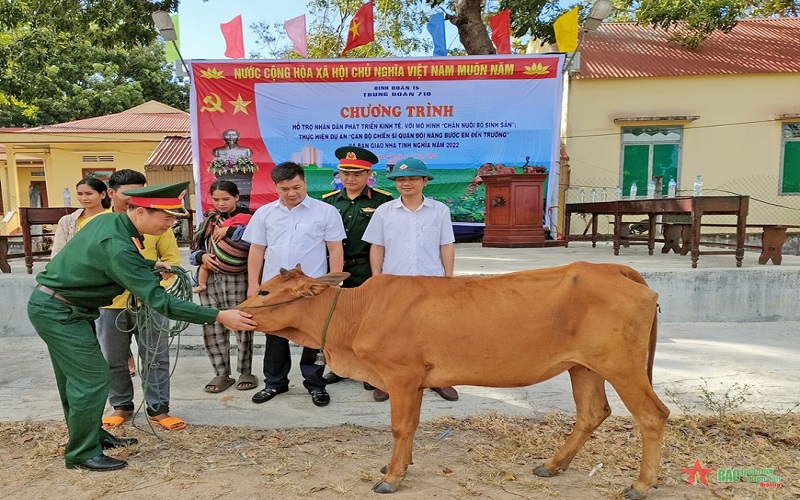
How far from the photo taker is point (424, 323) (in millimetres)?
3082

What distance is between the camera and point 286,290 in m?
3.19

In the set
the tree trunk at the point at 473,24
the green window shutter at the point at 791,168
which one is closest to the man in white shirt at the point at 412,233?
the tree trunk at the point at 473,24

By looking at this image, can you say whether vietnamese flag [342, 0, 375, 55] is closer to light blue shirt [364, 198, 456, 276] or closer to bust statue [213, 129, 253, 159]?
bust statue [213, 129, 253, 159]

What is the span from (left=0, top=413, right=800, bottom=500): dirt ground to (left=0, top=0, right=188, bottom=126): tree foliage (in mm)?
10337

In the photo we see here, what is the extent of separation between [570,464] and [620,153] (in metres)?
11.8

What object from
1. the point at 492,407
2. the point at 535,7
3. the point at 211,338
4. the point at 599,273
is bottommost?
the point at 492,407

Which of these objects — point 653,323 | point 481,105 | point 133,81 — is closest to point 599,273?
point 653,323

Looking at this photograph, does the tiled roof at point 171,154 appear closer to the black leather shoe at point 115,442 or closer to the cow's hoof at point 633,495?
the black leather shoe at point 115,442

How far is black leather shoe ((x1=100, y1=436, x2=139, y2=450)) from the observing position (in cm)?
365

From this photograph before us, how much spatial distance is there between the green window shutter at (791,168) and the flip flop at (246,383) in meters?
14.0

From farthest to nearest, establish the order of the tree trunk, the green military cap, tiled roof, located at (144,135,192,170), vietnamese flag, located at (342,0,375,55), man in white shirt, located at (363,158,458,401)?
1. tiled roof, located at (144,135,192,170)
2. the tree trunk
3. vietnamese flag, located at (342,0,375,55)
4. man in white shirt, located at (363,158,458,401)
5. the green military cap

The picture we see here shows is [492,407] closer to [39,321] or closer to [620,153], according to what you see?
[39,321]

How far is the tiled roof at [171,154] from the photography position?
650 inches

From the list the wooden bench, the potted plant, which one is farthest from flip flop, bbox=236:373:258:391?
the potted plant
